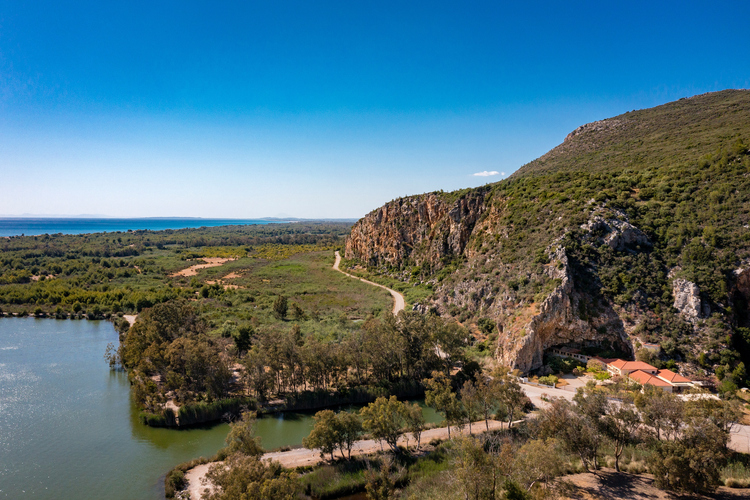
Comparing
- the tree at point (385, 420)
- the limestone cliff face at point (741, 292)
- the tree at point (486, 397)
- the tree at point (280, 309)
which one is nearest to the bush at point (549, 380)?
the tree at point (486, 397)

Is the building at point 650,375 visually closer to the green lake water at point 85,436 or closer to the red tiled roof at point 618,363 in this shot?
the red tiled roof at point 618,363

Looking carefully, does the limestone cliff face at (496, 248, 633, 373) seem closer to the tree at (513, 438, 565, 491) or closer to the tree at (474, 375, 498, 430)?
the tree at (474, 375, 498, 430)

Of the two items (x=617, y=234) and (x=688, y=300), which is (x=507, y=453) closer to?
(x=688, y=300)

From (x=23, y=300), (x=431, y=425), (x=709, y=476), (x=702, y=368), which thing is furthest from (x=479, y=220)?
(x=23, y=300)

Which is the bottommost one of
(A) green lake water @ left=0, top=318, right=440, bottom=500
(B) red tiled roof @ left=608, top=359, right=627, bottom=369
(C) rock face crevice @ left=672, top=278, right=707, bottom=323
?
(A) green lake water @ left=0, top=318, right=440, bottom=500

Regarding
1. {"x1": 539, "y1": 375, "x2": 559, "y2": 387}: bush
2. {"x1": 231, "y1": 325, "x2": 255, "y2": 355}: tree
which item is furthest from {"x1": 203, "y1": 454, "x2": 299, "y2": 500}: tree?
{"x1": 539, "y1": 375, "x2": 559, "y2": 387}: bush

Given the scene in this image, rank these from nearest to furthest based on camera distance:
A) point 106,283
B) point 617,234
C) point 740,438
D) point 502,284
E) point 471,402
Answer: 1. point 740,438
2. point 471,402
3. point 617,234
4. point 502,284
5. point 106,283

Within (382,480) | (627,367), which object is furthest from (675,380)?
(382,480)
